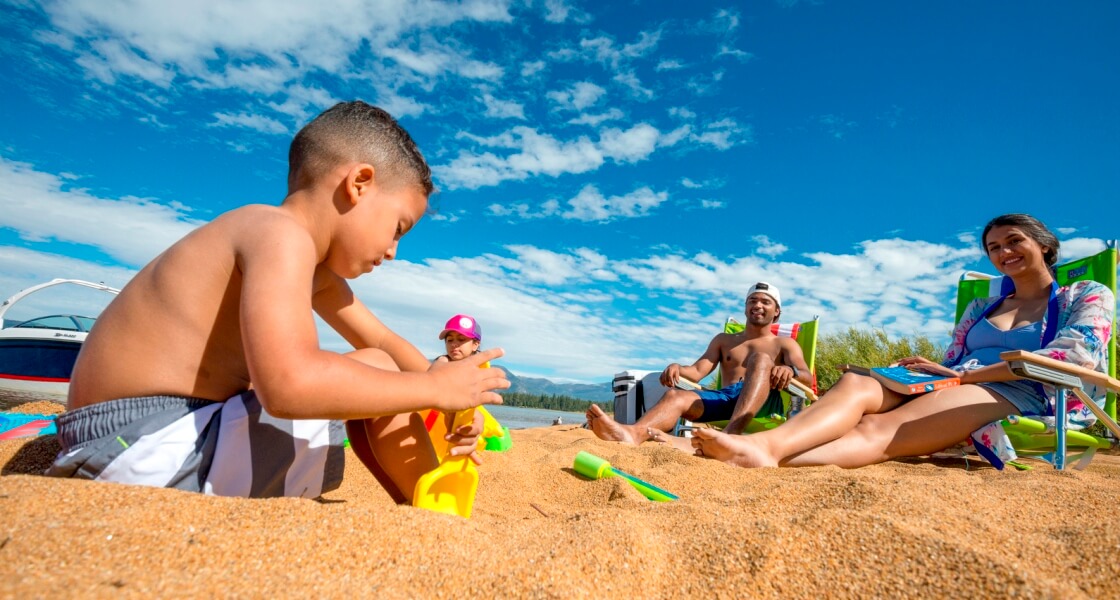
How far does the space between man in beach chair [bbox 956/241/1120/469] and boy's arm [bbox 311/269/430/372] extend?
8.20 ft

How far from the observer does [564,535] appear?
1133 mm

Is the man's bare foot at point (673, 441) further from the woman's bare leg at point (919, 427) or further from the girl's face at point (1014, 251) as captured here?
the girl's face at point (1014, 251)

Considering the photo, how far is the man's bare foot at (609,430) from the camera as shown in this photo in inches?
141

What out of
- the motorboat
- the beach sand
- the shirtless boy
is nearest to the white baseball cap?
the shirtless boy

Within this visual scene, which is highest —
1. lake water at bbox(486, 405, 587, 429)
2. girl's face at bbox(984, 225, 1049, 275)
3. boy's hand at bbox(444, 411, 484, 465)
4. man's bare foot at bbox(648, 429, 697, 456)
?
girl's face at bbox(984, 225, 1049, 275)

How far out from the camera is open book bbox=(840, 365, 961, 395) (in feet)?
8.96

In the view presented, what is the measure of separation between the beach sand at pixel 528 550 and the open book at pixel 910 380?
1425mm

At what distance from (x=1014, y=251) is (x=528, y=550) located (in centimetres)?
333

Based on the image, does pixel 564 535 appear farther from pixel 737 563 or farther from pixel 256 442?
pixel 256 442

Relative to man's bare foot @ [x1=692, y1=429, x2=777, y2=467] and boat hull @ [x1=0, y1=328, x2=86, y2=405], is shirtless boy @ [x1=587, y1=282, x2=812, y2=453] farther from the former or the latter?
boat hull @ [x1=0, y1=328, x2=86, y2=405]

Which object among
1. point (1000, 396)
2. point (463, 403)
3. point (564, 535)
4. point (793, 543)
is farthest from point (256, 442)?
point (1000, 396)

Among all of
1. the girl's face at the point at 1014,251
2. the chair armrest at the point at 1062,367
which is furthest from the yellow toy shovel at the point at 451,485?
the girl's face at the point at 1014,251

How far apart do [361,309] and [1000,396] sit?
2.97 m

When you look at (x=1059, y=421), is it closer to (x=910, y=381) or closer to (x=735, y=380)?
(x=910, y=381)
